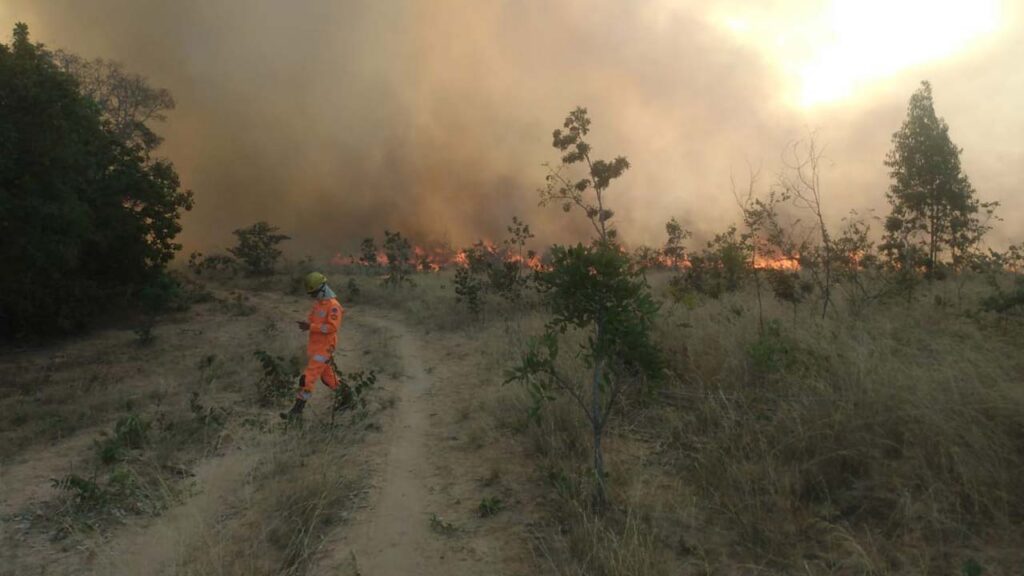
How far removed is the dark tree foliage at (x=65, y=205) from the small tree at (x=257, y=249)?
490 inches

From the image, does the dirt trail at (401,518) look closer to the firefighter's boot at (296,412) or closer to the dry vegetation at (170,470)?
the dry vegetation at (170,470)

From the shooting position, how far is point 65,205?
12.4 metres

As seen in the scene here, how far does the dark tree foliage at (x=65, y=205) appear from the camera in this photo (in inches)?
455

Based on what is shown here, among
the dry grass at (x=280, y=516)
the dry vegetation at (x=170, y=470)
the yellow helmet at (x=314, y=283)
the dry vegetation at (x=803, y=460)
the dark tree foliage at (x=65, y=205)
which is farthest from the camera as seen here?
the dark tree foliage at (x=65, y=205)

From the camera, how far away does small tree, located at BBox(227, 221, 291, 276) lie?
31.0 m

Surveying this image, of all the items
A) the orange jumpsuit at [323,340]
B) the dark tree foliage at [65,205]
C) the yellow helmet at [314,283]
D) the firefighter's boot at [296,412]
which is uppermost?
the dark tree foliage at [65,205]

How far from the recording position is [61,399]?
31.1 ft

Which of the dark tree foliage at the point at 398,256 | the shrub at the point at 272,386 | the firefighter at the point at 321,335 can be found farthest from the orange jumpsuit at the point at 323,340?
the dark tree foliage at the point at 398,256

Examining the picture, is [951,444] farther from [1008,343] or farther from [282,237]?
[282,237]

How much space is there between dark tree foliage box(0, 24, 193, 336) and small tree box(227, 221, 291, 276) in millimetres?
12457

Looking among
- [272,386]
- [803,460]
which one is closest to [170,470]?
[272,386]

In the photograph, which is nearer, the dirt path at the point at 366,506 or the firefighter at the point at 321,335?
the dirt path at the point at 366,506

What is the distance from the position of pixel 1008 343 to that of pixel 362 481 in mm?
7603

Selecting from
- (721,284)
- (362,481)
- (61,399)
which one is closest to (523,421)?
(362,481)
